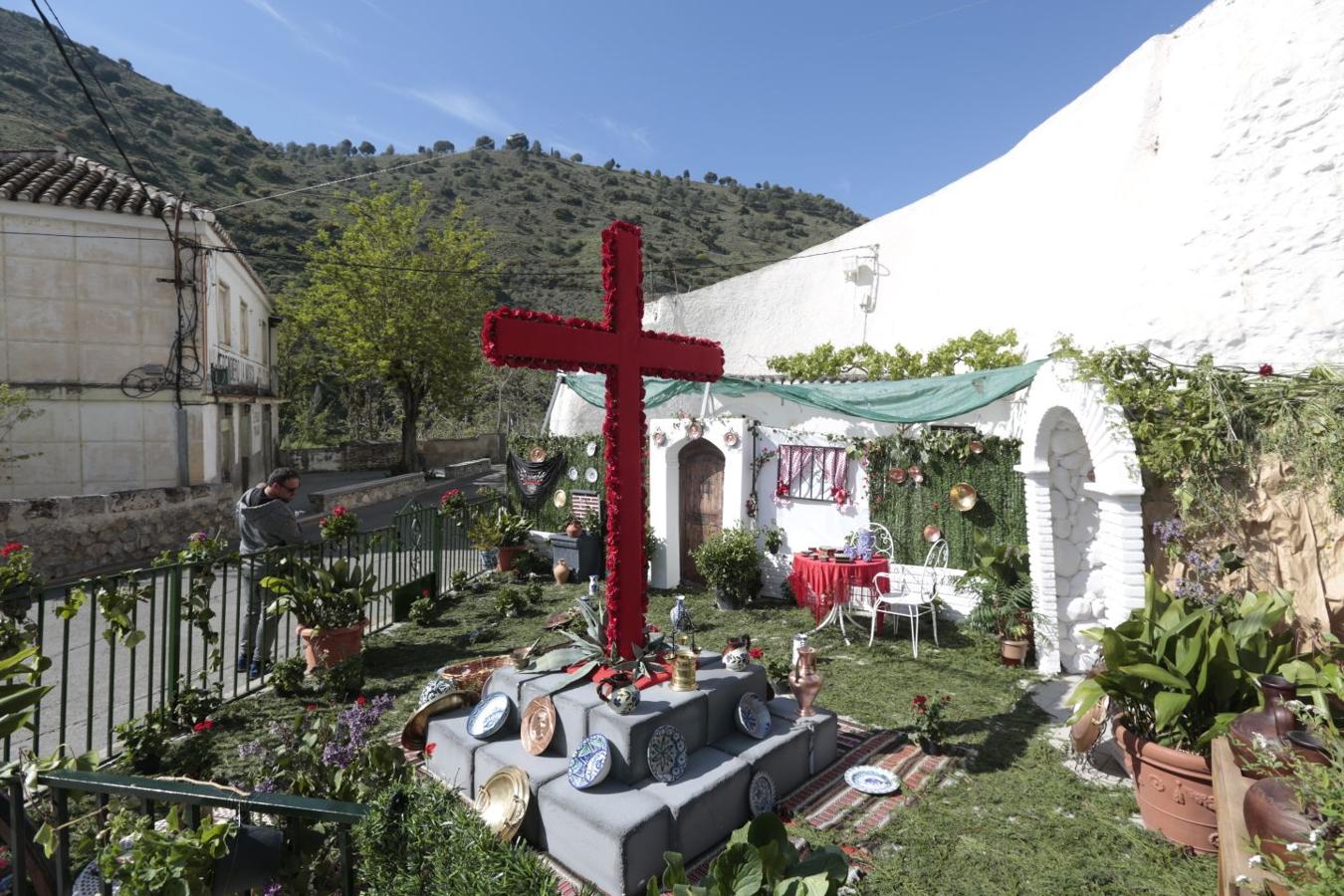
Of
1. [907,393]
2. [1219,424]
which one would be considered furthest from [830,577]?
[1219,424]

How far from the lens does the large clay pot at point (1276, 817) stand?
230 centimetres

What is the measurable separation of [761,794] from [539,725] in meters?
1.40

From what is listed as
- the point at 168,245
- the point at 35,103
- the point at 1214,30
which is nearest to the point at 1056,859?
the point at 1214,30

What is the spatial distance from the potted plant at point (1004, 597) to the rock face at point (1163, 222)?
2627mm

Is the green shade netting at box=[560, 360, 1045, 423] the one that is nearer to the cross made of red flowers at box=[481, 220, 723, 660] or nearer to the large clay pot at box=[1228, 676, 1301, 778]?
the cross made of red flowers at box=[481, 220, 723, 660]

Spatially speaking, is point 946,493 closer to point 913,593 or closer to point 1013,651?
point 913,593

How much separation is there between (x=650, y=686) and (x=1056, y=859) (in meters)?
2.42

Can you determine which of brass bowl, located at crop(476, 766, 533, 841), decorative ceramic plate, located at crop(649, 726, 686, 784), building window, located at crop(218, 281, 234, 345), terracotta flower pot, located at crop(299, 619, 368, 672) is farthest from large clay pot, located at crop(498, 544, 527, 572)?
building window, located at crop(218, 281, 234, 345)

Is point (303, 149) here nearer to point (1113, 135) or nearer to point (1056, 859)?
point (1113, 135)

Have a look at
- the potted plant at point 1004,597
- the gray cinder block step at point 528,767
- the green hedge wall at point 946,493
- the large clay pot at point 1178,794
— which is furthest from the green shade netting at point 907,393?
the gray cinder block step at point 528,767

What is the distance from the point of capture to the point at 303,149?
64.2m

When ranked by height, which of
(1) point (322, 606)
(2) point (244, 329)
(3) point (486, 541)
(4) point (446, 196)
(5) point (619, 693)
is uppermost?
(4) point (446, 196)

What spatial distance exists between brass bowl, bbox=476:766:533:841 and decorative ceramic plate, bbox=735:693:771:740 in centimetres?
139

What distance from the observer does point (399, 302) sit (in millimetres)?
21234
